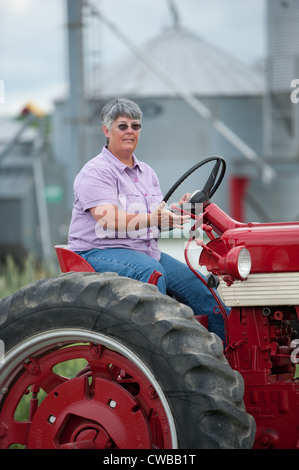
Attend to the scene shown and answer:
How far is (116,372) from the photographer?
308cm

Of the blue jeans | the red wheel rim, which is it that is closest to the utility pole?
the blue jeans

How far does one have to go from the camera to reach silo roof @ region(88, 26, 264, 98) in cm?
2088

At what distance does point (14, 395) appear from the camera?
10.1 ft

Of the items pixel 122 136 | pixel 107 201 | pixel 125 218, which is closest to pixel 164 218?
pixel 125 218

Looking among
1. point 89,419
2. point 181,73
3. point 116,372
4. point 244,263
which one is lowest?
point 89,419

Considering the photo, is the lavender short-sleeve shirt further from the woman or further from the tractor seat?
the tractor seat

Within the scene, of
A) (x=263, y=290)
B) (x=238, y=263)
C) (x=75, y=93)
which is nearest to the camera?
(x=238, y=263)

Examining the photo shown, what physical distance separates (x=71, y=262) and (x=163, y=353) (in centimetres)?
71

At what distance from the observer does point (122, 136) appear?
3.49 m

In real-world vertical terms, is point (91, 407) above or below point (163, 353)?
below

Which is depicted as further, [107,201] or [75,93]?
[75,93]

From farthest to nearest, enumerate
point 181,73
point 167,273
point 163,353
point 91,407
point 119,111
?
1. point 181,73
2. point 167,273
3. point 119,111
4. point 91,407
5. point 163,353

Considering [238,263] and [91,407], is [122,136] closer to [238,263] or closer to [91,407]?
[238,263]
